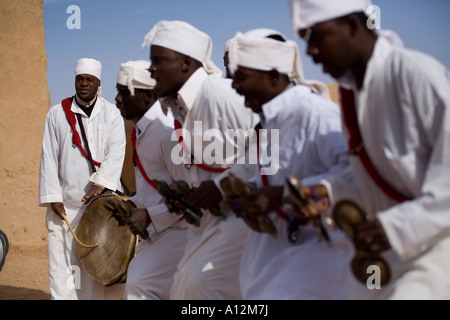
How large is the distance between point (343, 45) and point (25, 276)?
8.17m

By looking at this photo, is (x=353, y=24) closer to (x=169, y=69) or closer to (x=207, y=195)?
(x=207, y=195)

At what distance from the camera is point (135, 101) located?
6734 mm

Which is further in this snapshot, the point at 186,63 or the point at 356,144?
the point at 186,63

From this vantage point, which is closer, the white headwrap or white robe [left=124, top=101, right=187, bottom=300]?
the white headwrap

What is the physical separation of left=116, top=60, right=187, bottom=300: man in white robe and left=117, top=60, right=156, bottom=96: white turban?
0.25 meters

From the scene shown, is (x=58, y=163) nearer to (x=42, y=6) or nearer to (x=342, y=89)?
(x=42, y=6)

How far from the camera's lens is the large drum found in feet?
23.2

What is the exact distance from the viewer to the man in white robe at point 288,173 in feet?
13.6

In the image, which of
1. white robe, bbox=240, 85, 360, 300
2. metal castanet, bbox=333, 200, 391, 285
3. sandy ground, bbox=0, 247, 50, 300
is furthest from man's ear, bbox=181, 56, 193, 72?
sandy ground, bbox=0, 247, 50, 300

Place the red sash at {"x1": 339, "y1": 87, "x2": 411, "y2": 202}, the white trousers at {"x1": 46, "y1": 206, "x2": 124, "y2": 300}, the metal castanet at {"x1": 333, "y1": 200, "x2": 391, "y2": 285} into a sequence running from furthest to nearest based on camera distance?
1. the white trousers at {"x1": 46, "y1": 206, "x2": 124, "y2": 300}
2. the red sash at {"x1": 339, "y1": 87, "x2": 411, "y2": 202}
3. the metal castanet at {"x1": 333, "y1": 200, "x2": 391, "y2": 285}

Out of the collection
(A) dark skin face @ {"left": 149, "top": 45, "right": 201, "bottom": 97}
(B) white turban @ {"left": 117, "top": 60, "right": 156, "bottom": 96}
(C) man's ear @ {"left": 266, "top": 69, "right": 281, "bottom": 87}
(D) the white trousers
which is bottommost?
(D) the white trousers

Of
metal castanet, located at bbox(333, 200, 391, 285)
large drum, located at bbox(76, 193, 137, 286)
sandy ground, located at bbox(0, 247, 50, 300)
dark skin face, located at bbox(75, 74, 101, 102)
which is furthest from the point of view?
sandy ground, located at bbox(0, 247, 50, 300)

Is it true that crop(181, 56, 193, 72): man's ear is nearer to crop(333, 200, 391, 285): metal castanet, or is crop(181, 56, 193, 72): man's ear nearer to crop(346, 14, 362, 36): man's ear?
crop(346, 14, 362, 36): man's ear

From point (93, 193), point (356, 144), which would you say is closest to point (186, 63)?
point (356, 144)
